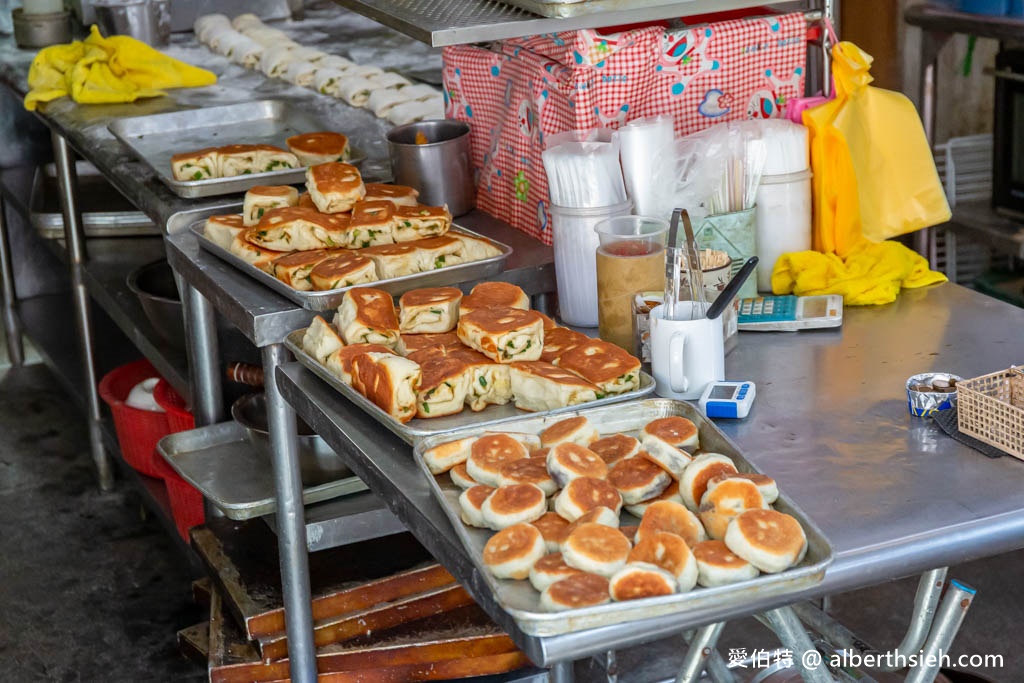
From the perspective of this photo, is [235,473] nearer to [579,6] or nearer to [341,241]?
[341,241]

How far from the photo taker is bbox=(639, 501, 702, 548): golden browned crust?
136 centimetres

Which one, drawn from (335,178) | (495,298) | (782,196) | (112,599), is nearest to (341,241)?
(335,178)

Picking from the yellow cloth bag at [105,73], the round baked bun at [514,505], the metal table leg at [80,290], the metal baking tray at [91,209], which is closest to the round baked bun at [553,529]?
the round baked bun at [514,505]

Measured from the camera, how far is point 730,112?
7.55 feet

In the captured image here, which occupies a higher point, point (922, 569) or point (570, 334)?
point (570, 334)

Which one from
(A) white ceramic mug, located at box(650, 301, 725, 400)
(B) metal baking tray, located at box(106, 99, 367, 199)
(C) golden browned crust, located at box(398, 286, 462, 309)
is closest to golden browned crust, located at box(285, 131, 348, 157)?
(B) metal baking tray, located at box(106, 99, 367, 199)

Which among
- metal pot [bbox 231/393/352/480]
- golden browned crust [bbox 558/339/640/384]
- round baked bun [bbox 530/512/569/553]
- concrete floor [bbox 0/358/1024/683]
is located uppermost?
golden browned crust [bbox 558/339/640/384]

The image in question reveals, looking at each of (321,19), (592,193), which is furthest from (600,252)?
(321,19)

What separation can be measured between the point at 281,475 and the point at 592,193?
2.39ft

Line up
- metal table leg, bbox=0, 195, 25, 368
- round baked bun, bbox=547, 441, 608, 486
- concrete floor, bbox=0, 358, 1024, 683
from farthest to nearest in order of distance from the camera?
1. metal table leg, bbox=0, 195, 25, 368
2. concrete floor, bbox=0, 358, 1024, 683
3. round baked bun, bbox=547, 441, 608, 486

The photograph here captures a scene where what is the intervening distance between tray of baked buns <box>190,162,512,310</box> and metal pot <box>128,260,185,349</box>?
0.63m

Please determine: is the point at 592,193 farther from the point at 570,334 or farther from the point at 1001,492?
the point at 1001,492

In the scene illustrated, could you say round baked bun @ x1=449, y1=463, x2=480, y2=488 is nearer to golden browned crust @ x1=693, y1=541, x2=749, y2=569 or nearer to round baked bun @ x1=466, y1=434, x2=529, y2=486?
round baked bun @ x1=466, y1=434, x2=529, y2=486

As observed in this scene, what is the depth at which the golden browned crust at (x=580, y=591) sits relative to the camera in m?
1.23
